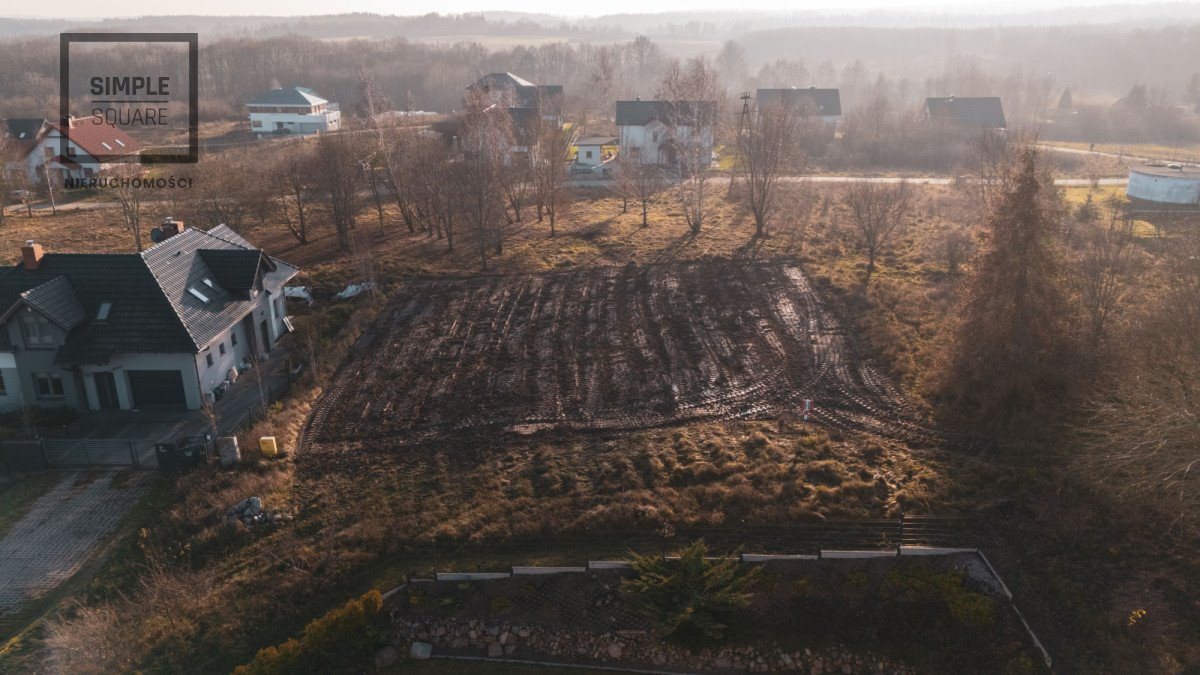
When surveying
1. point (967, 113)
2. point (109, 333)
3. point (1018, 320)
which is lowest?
point (109, 333)

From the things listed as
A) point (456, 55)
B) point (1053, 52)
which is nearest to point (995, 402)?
point (456, 55)

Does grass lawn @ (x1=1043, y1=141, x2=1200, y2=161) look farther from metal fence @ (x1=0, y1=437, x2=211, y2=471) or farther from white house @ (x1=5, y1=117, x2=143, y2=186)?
white house @ (x1=5, y1=117, x2=143, y2=186)

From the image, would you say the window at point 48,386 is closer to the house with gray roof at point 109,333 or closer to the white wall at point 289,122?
the house with gray roof at point 109,333

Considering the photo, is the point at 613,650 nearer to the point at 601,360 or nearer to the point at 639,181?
the point at 601,360

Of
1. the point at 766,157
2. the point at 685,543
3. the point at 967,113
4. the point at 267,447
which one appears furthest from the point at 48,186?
the point at 967,113

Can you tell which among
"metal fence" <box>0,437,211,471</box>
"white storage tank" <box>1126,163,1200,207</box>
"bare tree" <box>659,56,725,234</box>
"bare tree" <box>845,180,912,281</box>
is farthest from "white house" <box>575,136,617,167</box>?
"metal fence" <box>0,437,211,471</box>

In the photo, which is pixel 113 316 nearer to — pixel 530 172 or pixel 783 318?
pixel 783 318
